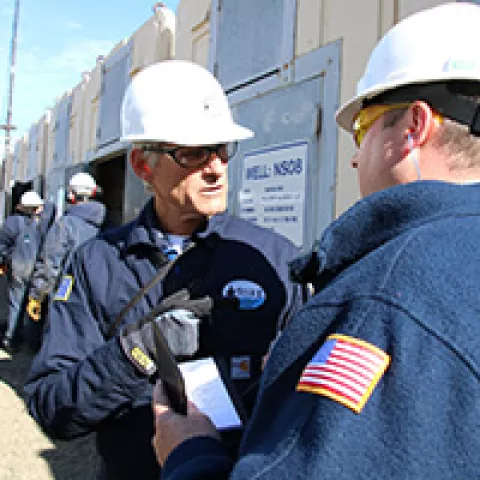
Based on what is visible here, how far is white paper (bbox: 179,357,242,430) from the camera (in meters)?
1.11

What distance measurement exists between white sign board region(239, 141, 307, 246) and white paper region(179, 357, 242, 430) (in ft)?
6.54

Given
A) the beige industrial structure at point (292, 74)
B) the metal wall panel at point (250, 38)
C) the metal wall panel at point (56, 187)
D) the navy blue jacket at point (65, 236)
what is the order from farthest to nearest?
the metal wall panel at point (56, 187) → the navy blue jacket at point (65, 236) → the metal wall panel at point (250, 38) → the beige industrial structure at point (292, 74)

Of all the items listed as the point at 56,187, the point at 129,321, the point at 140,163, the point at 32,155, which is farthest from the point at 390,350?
the point at 32,155

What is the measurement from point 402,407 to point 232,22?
4.03 metres

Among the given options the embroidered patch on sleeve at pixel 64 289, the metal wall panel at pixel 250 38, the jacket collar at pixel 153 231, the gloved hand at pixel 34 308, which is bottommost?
the gloved hand at pixel 34 308

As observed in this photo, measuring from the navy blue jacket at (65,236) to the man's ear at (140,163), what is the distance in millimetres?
3181

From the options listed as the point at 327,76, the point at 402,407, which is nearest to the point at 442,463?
the point at 402,407

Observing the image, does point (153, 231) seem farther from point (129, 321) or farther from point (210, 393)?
point (210, 393)

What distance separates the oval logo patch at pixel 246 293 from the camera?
1.55 m

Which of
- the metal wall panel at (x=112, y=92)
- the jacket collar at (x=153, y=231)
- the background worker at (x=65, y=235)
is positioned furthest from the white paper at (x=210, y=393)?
the metal wall panel at (x=112, y=92)

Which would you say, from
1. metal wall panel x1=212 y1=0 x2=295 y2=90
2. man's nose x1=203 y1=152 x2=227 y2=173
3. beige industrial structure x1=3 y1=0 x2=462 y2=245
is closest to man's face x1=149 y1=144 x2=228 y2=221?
man's nose x1=203 y1=152 x2=227 y2=173

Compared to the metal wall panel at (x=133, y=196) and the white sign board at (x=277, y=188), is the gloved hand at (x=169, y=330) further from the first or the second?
the metal wall panel at (x=133, y=196)

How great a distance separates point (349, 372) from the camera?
2.03ft

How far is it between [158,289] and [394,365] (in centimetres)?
106
